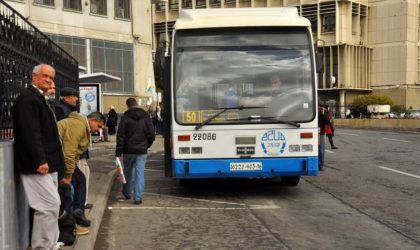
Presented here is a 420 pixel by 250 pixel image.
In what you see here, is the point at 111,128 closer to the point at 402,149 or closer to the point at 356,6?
the point at 402,149

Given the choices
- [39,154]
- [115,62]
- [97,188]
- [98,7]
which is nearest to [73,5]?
[98,7]

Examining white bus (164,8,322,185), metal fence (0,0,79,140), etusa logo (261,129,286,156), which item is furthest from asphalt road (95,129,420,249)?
metal fence (0,0,79,140)

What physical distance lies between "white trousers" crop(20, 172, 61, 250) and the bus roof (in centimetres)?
533

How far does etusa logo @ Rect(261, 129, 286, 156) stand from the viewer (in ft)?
32.2

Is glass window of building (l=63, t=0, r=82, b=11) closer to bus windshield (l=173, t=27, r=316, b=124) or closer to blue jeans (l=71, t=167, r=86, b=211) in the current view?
bus windshield (l=173, t=27, r=316, b=124)

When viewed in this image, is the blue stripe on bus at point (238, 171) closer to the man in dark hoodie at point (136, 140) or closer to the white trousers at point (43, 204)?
the man in dark hoodie at point (136, 140)

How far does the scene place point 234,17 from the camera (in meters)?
10.1

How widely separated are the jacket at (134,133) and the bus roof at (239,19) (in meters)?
1.78

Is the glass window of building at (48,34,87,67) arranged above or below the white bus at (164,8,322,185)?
above

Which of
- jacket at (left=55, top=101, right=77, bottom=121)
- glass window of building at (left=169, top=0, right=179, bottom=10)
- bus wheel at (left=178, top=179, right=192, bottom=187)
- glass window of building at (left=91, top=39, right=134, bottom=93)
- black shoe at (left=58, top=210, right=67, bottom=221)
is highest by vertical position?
glass window of building at (left=169, top=0, right=179, bottom=10)

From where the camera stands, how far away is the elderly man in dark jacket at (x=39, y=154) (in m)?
5.02

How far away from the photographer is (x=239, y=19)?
394 inches

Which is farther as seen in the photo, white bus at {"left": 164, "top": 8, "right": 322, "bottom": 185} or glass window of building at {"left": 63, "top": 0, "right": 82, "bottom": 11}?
glass window of building at {"left": 63, "top": 0, "right": 82, "bottom": 11}

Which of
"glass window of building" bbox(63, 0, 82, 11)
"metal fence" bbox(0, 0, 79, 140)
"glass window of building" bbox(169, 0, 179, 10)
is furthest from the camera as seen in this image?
"glass window of building" bbox(169, 0, 179, 10)
